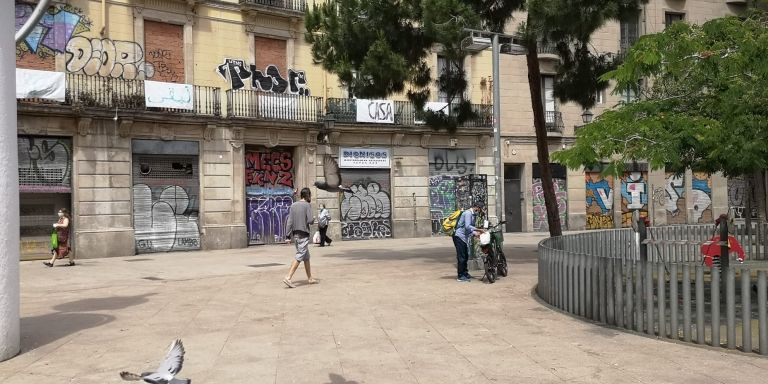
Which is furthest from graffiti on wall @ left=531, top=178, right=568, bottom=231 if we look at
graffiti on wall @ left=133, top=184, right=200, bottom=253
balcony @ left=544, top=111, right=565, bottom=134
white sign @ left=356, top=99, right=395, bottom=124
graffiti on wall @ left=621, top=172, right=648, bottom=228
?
graffiti on wall @ left=133, top=184, right=200, bottom=253

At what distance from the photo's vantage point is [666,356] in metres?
6.07

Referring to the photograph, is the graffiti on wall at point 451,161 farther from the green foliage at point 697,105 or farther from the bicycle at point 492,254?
the green foliage at point 697,105

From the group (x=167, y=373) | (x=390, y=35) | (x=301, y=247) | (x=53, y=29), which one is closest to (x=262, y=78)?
(x=53, y=29)

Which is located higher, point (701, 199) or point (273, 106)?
point (273, 106)

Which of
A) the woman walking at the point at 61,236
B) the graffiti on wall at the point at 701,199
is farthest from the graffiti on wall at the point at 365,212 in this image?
the graffiti on wall at the point at 701,199

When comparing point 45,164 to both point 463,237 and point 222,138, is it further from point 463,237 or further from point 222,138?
point 463,237

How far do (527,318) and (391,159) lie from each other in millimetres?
18358

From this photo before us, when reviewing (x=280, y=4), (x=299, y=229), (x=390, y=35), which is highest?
(x=280, y=4)

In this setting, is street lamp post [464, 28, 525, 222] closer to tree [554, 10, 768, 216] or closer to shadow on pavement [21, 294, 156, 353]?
tree [554, 10, 768, 216]

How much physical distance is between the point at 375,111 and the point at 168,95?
323 inches

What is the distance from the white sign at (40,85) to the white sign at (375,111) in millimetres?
10633

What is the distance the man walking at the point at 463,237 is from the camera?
448 inches

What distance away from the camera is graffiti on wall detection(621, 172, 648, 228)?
3083 cm

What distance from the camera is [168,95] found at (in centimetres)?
2047
